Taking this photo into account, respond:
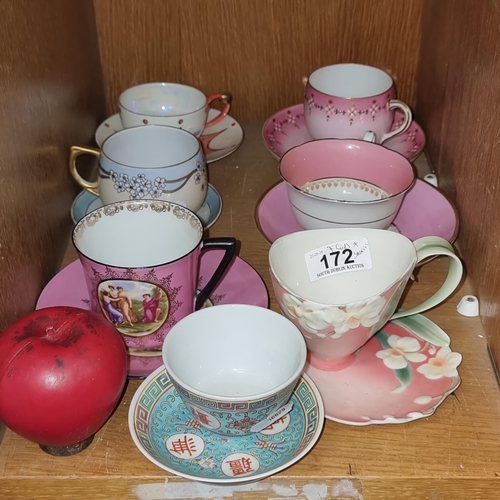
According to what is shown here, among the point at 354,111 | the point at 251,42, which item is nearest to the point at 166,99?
the point at 251,42

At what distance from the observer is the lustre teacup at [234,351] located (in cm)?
52

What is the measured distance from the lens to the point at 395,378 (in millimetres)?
562

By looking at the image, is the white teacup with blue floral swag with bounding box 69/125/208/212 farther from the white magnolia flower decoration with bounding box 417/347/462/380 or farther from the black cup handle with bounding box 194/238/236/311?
the white magnolia flower decoration with bounding box 417/347/462/380

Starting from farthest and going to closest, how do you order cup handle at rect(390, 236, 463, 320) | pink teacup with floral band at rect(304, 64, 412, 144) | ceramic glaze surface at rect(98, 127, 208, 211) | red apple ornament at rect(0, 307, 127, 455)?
pink teacup with floral band at rect(304, 64, 412, 144) → ceramic glaze surface at rect(98, 127, 208, 211) → cup handle at rect(390, 236, 463, 320) → red apple ornament at rect(0, 307, 127, 455)

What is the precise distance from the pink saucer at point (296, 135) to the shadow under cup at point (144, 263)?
26 centimetres

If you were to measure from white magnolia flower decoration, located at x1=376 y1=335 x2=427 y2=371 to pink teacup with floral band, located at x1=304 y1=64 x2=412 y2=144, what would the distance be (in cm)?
29

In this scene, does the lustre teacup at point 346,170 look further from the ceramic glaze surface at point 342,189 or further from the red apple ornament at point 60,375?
the red apple ornament at point 60,375

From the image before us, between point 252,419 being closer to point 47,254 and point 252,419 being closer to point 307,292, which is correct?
Answer: point 307,292

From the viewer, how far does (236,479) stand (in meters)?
0.46

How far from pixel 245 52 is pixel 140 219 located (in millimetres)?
375

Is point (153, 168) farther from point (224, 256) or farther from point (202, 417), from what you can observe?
point (202, 417)

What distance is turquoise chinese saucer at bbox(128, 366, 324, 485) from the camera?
0.48 m

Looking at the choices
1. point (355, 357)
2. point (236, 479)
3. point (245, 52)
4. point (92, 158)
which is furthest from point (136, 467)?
point (245, 52)

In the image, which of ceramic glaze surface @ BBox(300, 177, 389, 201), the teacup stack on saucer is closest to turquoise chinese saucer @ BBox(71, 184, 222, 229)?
the teacup stack on saucer
